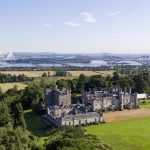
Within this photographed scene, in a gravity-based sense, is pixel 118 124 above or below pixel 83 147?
below

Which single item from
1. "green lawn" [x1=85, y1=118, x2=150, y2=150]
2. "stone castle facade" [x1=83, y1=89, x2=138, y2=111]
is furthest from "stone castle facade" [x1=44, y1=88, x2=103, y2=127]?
"stone castle facade" [x1=83, y1=89, x2=138, y2=111]

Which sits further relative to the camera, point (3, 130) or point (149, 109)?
point (149, 109)

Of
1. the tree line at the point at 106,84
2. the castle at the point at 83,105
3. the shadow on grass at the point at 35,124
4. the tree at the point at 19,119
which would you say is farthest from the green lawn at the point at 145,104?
the tree at the point at 19,119

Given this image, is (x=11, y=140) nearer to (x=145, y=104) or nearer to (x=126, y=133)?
(x=126, y=133)

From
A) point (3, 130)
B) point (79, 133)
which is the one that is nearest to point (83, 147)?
point (79, 133)

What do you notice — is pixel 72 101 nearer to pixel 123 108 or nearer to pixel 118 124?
pixel 123 108

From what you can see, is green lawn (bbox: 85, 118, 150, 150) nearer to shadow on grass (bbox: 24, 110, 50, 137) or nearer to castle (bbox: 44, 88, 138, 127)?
castle (bbox: 44, 88, 138, 127)
